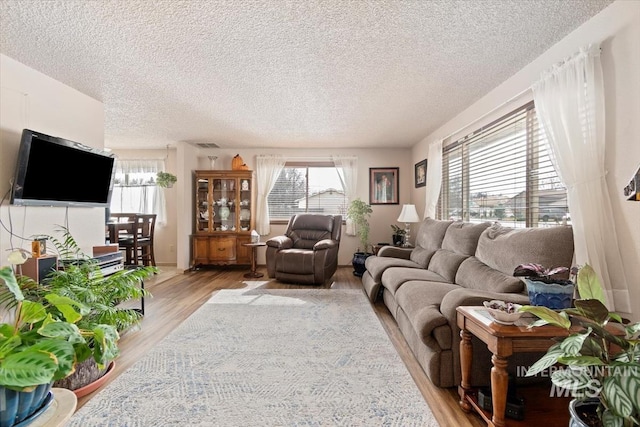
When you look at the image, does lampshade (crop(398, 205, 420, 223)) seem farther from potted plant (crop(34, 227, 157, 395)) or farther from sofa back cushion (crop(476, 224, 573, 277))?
potted plant (crop(34, 227, 157, 395))

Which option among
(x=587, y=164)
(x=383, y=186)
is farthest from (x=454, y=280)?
(x=383, y=186)

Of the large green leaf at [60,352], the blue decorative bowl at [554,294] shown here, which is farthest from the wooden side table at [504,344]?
the large green leaf at [60,352]

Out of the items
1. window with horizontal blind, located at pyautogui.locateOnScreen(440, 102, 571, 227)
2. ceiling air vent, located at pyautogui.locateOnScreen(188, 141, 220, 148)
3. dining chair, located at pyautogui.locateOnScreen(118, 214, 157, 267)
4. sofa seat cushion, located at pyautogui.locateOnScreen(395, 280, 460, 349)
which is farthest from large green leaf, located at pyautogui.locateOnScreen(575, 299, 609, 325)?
ceiling air vent, located at pyautogui.locateOnScreen(188, 141, 220, 148)

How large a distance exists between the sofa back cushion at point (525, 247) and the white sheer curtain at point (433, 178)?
1.75 metres

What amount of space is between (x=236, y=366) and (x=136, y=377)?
2.04ft

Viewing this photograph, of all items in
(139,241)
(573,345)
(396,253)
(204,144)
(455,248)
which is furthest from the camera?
(204,144)

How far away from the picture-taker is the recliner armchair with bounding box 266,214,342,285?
13.7 ft

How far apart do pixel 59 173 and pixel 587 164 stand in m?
4.05

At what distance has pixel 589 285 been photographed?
1.19 metres

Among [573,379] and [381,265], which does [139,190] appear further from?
[573,379]

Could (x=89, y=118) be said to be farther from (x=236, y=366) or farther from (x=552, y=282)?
(x=552, y=282)

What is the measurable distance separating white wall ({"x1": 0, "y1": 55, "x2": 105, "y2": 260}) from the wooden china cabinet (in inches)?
86.8

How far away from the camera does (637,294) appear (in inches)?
64.4

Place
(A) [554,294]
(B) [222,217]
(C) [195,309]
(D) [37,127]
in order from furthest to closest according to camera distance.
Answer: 1. (B) [222,217]
2. (C) [195,309]
3. (D) [37,127]
4. (A) [554,294]
